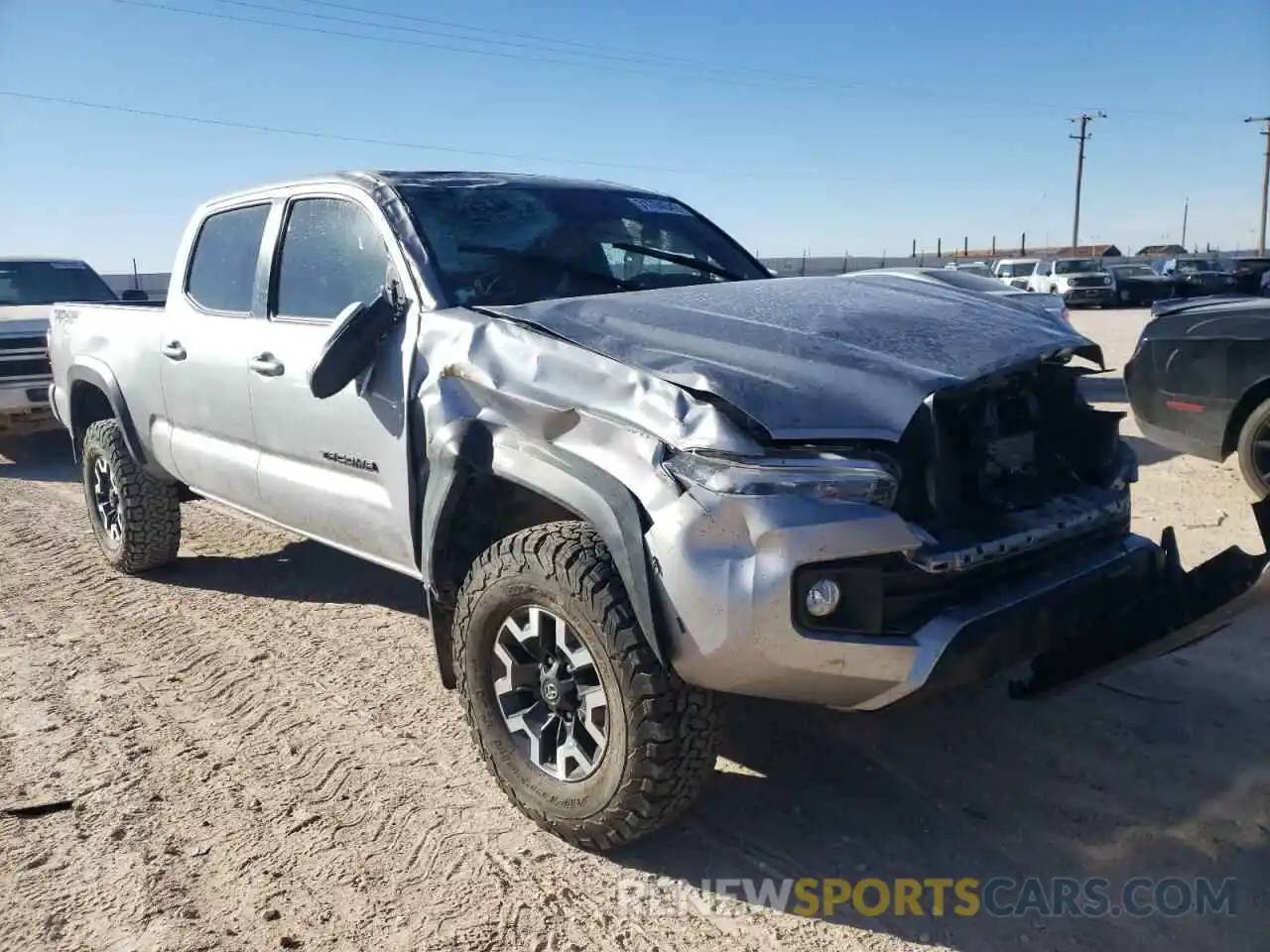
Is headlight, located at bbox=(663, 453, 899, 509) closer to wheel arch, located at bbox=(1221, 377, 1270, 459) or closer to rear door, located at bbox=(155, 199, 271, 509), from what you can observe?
rear door, located at bbox=(155, 199, 271, 509)

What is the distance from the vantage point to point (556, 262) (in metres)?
3.86

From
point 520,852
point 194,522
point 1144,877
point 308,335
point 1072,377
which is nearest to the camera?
point 1144,877

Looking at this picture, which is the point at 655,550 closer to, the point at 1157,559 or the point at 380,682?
the point at 1157,559

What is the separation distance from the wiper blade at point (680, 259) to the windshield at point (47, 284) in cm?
827

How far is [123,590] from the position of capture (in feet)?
18.0

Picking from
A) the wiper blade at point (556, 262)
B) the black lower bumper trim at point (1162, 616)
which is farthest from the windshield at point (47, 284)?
the black lower bumper trim at point (1162, 616)

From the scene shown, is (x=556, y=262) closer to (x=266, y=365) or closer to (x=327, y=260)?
(x=327, y=260)

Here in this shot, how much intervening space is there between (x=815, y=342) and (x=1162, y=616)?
1224 mm

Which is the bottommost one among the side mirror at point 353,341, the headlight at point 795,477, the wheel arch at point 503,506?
the wheel arch at point 503,506

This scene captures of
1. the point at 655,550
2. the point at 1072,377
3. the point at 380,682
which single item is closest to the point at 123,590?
the point at 380,682

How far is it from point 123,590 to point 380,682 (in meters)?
2.22

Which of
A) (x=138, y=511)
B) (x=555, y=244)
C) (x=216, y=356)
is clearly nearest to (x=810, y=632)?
(x=555, y=244)

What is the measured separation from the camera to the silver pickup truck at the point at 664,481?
8.18 ft

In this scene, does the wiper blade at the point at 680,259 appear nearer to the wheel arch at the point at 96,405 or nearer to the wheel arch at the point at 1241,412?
the wheel arch at the point at 96,405
